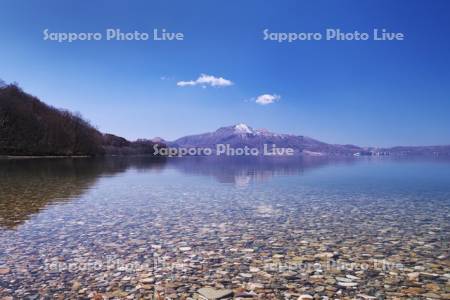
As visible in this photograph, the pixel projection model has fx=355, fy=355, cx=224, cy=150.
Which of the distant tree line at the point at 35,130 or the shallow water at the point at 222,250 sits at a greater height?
the distant tree line at the point at 35,130

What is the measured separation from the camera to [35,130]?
12056 cm

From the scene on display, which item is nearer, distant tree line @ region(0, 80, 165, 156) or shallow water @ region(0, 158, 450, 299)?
shallow water @ region(0, 158, 450, 299)

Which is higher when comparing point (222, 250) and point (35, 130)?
point (35, 130)

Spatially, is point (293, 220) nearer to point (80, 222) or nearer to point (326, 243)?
point (326, 243)

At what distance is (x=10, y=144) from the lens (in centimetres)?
11038

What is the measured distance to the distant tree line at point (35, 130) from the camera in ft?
359

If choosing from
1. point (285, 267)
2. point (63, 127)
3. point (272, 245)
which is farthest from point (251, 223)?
point (63, 127)

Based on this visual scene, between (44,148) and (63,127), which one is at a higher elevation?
Answer: (63,127)

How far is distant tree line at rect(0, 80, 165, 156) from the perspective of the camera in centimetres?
10950

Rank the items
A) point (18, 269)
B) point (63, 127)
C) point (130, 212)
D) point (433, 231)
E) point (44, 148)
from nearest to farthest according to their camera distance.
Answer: point (18, 269)
point (433, 231)
point (130, 212)
point (44, 148)
point (63, 127)

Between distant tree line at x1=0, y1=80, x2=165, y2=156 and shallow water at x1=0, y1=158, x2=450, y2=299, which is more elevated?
distant tree line at x1=0, y1=80, x2=165, y2=156

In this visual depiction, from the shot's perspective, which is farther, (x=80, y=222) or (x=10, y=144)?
(x=10, y=144)

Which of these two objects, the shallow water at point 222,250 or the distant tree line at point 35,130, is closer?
the shallow water at point 222,250

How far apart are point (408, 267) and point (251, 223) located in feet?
24.4
